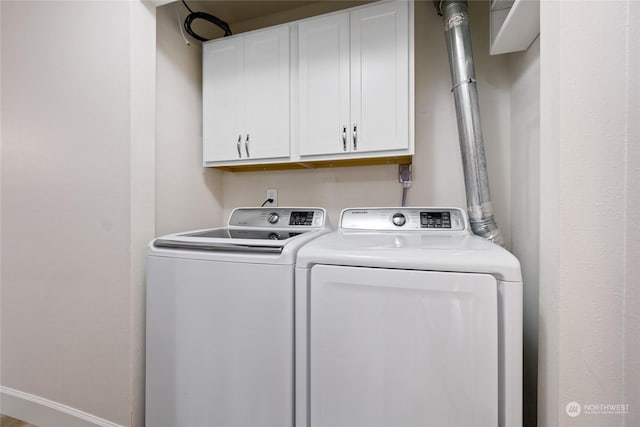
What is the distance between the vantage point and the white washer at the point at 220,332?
1.00 m

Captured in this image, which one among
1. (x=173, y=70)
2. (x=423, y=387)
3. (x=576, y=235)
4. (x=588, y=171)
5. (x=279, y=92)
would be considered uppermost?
(x=173, y=70)

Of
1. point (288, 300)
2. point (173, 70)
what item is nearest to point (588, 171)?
point (288, 300)

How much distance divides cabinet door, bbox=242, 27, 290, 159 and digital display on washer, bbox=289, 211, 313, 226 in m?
0.36

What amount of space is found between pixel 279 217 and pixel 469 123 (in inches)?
45.1

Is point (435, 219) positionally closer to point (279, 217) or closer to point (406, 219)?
point (406, 219)

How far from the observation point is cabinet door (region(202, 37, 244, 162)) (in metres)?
1.68

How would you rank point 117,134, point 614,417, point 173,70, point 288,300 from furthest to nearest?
point 173,70, point 117,134, point 288,300, point 614,417

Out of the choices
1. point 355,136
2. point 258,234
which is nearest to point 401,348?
point 258,234

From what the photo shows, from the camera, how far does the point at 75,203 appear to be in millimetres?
1430

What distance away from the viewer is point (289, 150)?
160 centimetres

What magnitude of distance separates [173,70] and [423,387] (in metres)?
2.00

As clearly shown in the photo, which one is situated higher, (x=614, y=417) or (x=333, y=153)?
(x=333, y=153)

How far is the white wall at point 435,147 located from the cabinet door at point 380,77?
0.34 m

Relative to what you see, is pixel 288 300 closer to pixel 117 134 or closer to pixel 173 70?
pixel 117 134
